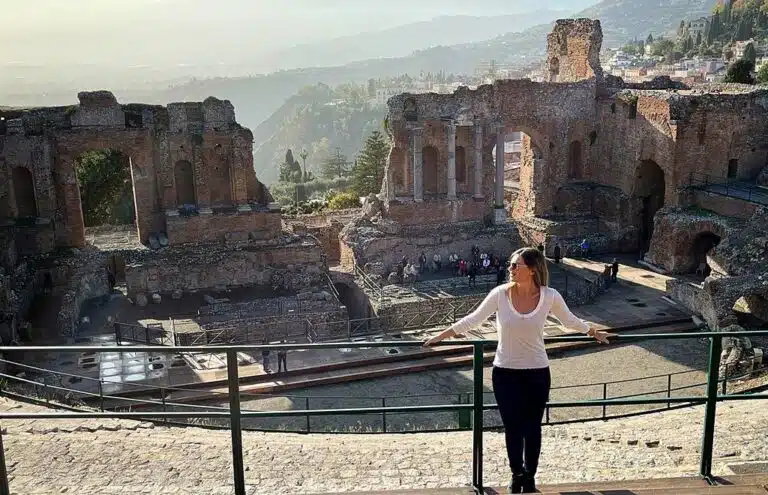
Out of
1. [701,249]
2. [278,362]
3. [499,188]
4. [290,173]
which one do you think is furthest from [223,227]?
[290,173]

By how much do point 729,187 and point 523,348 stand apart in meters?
27.0

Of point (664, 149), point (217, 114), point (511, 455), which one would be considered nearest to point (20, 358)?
point (217, 114)

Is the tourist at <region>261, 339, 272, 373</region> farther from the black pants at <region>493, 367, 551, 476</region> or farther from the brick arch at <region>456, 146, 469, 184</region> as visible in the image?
the brick arch at <region>456, 146, 469, 184</region>

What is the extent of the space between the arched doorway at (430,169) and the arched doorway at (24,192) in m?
15.5

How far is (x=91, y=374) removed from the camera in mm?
18625

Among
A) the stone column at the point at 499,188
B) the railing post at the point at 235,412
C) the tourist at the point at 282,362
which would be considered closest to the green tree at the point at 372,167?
the stone column at the point at 499,188

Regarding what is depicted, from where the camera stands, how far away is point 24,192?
25.6 metres

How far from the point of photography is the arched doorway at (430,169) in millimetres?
31656

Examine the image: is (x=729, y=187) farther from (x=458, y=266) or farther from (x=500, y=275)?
(x=458, y=266)

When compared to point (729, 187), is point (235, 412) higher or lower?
higher

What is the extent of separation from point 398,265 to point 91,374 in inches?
497

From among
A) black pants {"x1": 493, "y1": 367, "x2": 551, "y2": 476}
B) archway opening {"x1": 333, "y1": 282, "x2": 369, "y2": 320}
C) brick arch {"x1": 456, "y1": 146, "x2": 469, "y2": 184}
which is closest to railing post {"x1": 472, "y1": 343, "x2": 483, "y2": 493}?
black pants {"x1": 493, "y1": 367, "x2": 551, "y2": 476}

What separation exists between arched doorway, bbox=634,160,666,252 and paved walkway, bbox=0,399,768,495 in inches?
895

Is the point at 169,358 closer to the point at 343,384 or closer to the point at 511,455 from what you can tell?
the point at 343,384
